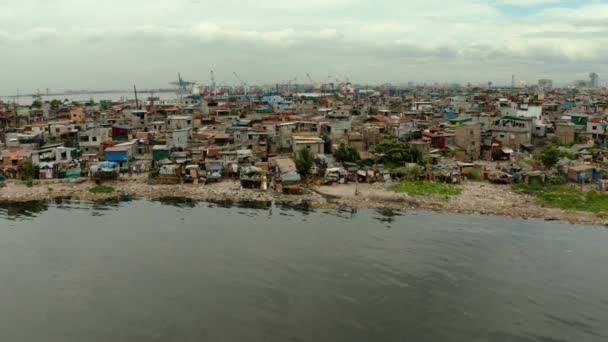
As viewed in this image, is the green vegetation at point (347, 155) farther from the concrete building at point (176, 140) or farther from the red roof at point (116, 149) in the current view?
the red roof at point (116, 149)

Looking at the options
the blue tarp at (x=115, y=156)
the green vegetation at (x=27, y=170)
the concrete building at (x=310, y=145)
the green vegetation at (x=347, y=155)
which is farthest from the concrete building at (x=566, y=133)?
the green vegetation at (x=27, y=170)

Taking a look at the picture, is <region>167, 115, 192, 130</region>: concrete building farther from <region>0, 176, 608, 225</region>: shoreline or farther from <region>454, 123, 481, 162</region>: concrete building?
<region>454, 123, 481, 162</region>: concrete building

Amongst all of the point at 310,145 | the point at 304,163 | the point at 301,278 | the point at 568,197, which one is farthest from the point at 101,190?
the point at 568,197

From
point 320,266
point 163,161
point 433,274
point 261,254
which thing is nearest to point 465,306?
point 433,274

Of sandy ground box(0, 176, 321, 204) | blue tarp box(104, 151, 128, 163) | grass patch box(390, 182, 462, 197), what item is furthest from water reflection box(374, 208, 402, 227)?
blue tarp box(104, 151, 128, 163)

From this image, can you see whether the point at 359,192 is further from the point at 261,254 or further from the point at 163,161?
the point at 163,161

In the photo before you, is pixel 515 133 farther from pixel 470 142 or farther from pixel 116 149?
pixel 116 149
